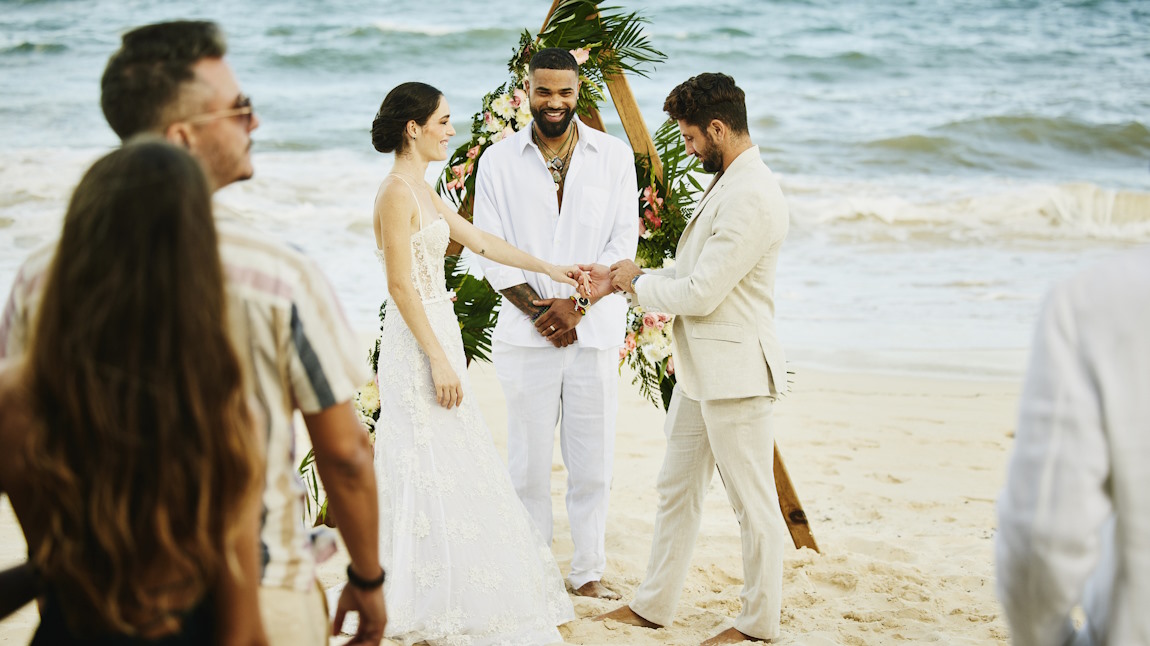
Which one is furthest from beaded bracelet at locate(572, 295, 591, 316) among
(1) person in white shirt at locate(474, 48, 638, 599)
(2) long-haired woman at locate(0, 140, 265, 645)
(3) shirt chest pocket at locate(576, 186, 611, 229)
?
(2) long-haired woman at locate(0, 140, 265, 645)

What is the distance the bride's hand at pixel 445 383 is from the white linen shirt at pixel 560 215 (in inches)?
31.1

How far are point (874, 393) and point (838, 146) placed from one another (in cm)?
991

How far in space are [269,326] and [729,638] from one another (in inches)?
115

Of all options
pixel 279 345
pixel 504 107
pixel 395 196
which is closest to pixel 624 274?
pixel 395 196

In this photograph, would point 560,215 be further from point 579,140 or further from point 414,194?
point 414,194

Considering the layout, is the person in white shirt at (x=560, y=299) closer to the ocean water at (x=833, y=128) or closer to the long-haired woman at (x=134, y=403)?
the long-haired woman at (x=134, y=403)

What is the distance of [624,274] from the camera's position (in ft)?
15.1

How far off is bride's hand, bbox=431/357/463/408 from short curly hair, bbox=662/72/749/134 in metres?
1.34

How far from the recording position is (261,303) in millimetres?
1812

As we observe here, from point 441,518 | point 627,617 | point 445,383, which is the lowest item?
point 627,617

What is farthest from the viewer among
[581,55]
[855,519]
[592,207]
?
[855,519]

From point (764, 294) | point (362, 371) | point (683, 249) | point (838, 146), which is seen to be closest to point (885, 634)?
point (764, 294)

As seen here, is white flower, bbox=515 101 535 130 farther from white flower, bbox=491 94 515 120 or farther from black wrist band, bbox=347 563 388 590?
black wrist band, bbox=347 563 388 590

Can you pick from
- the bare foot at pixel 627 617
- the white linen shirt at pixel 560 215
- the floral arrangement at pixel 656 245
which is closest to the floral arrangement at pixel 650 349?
the floral arrangement at pixel 656 245
